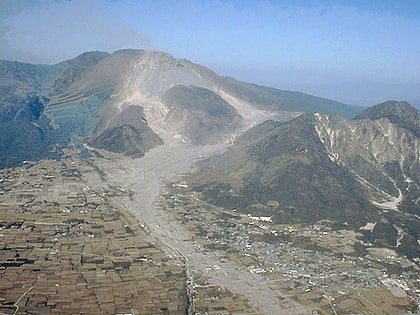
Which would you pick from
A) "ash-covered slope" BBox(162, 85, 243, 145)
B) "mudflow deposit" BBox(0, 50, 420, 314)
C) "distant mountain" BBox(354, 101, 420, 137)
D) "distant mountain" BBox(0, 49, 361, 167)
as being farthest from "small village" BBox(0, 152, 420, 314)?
"ash-covered slope" BBox(162, 85, 243, 145)

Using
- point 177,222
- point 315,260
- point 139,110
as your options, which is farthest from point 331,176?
point 139,110

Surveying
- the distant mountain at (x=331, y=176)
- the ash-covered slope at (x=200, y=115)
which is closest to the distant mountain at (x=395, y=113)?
the distant mountain at (x=331, y=176)

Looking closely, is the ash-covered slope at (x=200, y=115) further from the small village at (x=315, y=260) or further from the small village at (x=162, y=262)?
the small village at (x=315, y=260)

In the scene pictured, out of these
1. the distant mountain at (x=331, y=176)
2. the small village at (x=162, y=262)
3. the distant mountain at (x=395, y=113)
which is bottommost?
the small village at (x=162, y=262)

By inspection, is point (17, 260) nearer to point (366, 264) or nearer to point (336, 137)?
point (366, 264)

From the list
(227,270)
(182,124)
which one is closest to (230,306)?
(227,270)

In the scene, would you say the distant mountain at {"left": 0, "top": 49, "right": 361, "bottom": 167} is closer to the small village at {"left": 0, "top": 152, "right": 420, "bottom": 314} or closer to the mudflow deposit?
the mudflow deposit
